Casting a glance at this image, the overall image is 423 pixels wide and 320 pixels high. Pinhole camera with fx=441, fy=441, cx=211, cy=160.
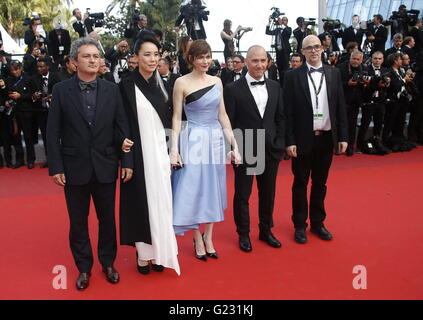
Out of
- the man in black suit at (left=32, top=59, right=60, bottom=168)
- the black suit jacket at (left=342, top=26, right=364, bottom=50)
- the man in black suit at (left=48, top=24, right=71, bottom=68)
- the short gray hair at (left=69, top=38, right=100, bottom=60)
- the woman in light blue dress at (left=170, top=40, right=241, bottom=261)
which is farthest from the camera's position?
the black suit jacket at (left=342, top=26, right=364, bottom=50)

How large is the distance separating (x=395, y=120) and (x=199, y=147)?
19.1 ft

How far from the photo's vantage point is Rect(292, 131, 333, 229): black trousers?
3.85 m

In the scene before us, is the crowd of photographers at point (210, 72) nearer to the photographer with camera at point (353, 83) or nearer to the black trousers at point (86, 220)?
the photographer with camera at point (353, 83)

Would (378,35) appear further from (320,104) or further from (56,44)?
(320,104)

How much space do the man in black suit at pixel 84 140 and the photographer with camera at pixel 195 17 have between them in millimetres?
6619

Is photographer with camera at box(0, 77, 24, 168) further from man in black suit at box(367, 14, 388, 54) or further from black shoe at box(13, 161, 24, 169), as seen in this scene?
man in black suit at box(367, 14, 388, 54)

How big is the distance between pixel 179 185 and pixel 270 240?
0.98 metres

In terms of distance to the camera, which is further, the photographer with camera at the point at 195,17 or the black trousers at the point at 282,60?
the black trousers at the point at 282,60

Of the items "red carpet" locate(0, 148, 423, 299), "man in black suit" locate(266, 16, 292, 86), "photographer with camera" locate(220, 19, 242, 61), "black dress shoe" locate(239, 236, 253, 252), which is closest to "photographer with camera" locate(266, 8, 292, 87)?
"man in black suit" locate(266, 16, 292, 86)

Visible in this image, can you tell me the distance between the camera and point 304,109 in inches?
148

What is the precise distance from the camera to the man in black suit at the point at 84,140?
9.61 ft

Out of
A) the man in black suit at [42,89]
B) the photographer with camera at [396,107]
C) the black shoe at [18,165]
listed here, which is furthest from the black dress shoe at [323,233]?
the black shoe at [18,165]

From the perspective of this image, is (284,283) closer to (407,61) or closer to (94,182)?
(94,182)

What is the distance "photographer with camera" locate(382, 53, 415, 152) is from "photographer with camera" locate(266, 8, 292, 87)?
3233mm
